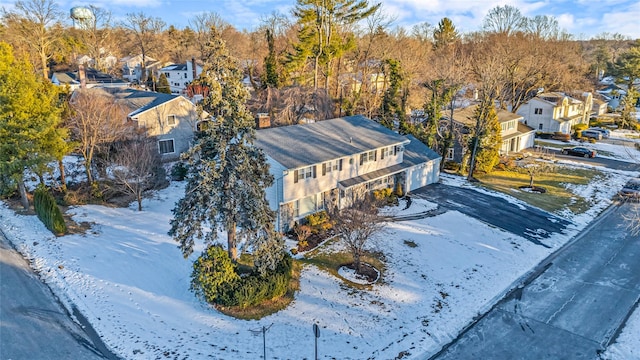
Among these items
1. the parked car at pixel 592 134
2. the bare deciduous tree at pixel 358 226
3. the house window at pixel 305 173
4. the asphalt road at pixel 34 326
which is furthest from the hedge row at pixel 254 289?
the parked car at pixel 592 134

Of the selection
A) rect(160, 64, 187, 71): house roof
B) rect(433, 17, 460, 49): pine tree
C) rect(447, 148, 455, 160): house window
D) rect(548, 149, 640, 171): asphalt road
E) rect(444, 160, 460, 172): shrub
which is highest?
rect(433, 17, 460, 49): pine tree

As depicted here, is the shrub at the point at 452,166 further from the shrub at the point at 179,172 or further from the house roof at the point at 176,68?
the house roof at the point at 176,68

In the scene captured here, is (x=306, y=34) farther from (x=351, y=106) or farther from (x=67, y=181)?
(x=67, y=181)

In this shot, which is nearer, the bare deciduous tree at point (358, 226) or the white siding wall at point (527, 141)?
the bare deciduous tree at point (358, 226)

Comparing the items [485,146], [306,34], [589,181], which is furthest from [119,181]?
[589,181]

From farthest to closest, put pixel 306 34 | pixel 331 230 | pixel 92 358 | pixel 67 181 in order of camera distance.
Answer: pixel 306 34 → pixel 67 181 → pixel 331 230 → pixel 92 358

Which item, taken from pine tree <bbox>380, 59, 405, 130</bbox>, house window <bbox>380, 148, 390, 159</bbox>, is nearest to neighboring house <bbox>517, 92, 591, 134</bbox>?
pine tree <bbox>380, 59, 405, 130</bbox>

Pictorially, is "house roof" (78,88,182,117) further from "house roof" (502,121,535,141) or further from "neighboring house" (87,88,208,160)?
"house roof" (502,121,535,141)
